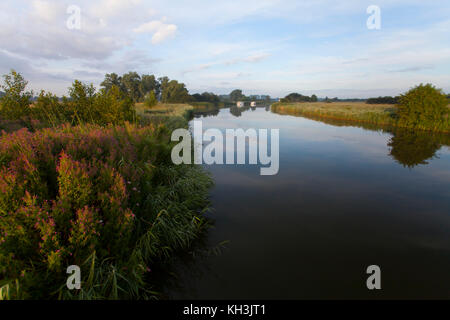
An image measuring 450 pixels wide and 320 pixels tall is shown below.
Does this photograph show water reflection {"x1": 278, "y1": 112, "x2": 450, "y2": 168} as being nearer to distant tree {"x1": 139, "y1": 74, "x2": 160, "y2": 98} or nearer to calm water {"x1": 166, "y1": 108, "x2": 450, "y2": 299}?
calm water {"x1": 166, "y1": 108, "x2": 450, "y2": 299}

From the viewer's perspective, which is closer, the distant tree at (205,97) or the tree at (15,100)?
the tree at (15,100)

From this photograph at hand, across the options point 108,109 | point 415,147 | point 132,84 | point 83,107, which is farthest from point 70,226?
point 132,84

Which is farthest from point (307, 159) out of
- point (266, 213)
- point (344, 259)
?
point (344, 259)

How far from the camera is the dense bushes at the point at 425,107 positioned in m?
24.0

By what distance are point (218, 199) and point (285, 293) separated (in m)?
4.45

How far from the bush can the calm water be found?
56.6 ft

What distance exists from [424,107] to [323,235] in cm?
2803

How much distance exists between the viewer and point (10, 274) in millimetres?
3010

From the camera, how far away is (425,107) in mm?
24594

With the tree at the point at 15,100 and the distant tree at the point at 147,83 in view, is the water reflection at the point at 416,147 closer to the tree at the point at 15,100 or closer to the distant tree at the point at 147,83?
the tree at the point at 15,100

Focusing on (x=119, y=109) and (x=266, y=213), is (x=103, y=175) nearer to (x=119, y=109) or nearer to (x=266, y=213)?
(x=266, y=213)

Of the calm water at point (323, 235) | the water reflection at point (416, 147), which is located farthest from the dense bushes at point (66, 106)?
the water reflection at point (416, 147)

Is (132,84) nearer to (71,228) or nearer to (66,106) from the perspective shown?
(66,106)

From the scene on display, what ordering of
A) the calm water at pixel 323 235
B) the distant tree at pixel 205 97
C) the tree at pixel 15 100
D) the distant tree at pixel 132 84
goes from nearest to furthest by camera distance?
the calm water at pixel 323 235 → the tree at pixel 15 100 → the distant tree at pixel 132 84 → the distant tree at pixel 205 97
